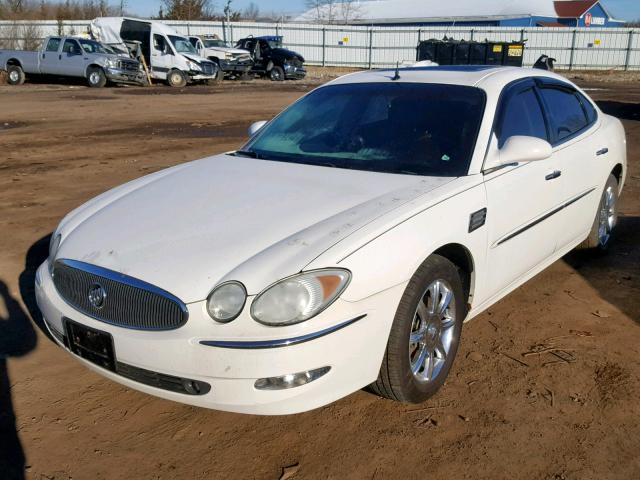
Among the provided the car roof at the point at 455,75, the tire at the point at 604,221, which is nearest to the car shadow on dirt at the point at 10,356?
the car roof at the point at 455,75

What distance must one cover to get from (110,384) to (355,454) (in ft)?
4.70

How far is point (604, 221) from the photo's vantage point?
533 centimetres

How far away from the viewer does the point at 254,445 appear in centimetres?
292

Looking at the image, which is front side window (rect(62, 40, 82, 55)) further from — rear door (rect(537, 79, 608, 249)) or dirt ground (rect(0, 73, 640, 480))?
rear door (rect(537, 79, 608, 249))

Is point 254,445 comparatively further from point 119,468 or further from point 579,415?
point 579,415

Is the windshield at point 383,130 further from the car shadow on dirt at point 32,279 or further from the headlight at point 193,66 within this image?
the headlight at point 193,66

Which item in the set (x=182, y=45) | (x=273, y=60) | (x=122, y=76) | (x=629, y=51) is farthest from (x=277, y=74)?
(x=629, y=51)

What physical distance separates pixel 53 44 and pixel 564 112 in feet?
78.4

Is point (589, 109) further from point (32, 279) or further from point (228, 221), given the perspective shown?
point (32, 279)

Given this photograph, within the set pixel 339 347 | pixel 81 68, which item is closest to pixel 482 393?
pixel 339 347

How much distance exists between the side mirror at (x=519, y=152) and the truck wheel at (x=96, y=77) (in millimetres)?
→ 23032

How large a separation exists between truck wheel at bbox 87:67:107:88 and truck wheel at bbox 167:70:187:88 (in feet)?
8.64

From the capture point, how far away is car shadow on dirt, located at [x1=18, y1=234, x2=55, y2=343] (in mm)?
4129

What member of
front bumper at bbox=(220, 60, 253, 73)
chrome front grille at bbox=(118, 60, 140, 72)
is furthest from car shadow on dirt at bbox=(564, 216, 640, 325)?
front bumper at bbox=(220, 60, 253, 73)
